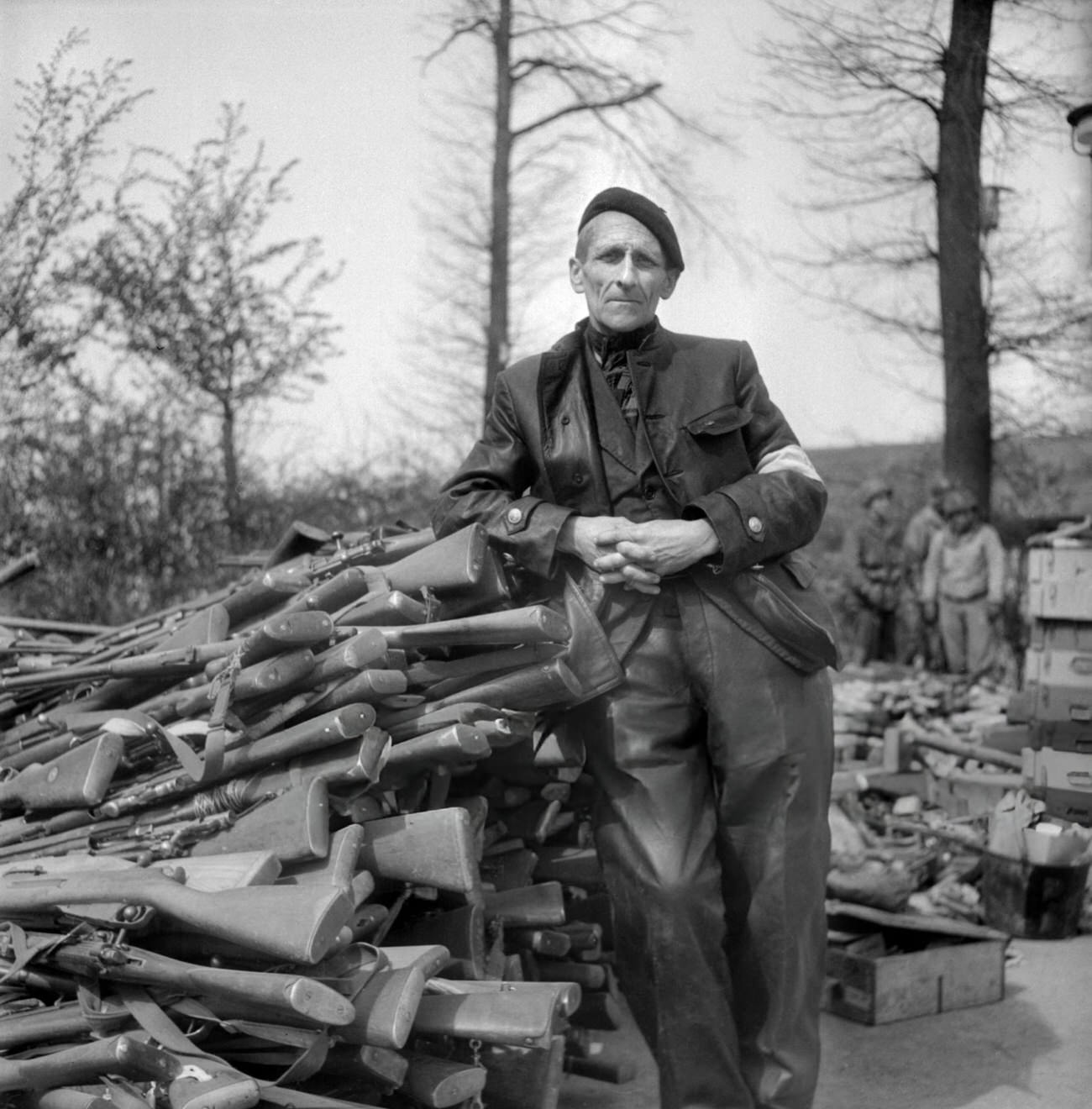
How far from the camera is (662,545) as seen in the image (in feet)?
10.5

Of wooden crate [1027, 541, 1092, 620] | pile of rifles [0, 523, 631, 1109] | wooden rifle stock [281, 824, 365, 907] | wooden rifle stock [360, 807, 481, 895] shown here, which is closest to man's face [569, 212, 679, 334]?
pile of rifles [0, 523, 631, 1109]

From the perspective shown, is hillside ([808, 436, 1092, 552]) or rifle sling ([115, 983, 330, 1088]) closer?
rifle sling ([115, 983, 330, 1088])

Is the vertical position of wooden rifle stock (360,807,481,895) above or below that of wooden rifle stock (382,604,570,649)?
below

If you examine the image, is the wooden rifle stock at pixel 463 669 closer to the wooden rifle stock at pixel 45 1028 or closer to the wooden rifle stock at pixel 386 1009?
the wooden rifle stock at pixel 386 1009

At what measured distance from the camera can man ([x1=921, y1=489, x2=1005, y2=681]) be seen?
11.8 m

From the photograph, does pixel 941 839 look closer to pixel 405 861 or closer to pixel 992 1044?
pixel 992 1044

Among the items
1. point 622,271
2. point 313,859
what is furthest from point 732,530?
point 313,859

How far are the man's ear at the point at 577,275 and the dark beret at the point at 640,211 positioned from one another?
0.11 meters

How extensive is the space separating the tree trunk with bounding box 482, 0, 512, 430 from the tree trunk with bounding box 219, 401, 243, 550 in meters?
3.86

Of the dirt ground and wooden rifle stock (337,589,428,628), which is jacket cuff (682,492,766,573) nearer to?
wooden rifle stock (337,589,428,628)

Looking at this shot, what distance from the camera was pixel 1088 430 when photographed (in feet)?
44.1

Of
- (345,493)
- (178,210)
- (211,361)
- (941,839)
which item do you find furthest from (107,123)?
(941,839)

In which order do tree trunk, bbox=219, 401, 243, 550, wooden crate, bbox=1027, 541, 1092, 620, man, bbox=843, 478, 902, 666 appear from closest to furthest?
wooden crate, bbox=1027, 541, 1092, 620 < tree trunk, bbox=219, 401, 243, 550 < man, bbox=843, 478, 902, 666

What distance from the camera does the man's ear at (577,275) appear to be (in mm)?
3496
